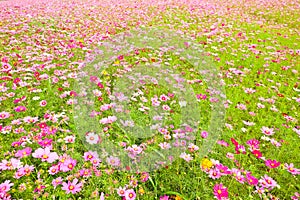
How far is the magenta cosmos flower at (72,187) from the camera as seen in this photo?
1.99 metres

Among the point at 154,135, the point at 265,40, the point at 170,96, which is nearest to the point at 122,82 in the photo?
the point at 170,96

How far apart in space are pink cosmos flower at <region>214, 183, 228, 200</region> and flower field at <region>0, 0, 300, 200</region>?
12 mm

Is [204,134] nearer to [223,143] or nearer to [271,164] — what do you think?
[223,143]

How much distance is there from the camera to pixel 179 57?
5.38 meters

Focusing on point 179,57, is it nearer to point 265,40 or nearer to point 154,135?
point 154,135

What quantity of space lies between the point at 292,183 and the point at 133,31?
6004 millimetres

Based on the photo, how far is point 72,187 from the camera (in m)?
2.04

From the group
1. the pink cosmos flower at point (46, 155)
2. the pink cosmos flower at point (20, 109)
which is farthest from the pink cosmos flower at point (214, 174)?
the pink cosmos flower at point (20, 109)

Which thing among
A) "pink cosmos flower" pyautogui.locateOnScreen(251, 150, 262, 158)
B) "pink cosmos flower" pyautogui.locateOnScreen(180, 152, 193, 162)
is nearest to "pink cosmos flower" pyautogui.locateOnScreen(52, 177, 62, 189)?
"pink cosmos flower" pyautogui.locateOnScreen(180, 152, 193, 162)

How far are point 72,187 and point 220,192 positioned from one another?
1.41 m

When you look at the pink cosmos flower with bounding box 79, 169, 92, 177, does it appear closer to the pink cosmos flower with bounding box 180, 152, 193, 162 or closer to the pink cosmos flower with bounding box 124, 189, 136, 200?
the pink cosmos flower with bounding box 124, 189, 136, 200

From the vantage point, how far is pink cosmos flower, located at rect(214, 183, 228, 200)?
2082 millimetres

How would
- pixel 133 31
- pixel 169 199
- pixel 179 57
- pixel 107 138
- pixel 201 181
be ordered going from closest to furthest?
pixel 169 199 → pixel 201 181 → pixel 107 138 → pixel 179 57 → pixel 133 31

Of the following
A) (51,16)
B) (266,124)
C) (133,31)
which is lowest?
(51,16)
